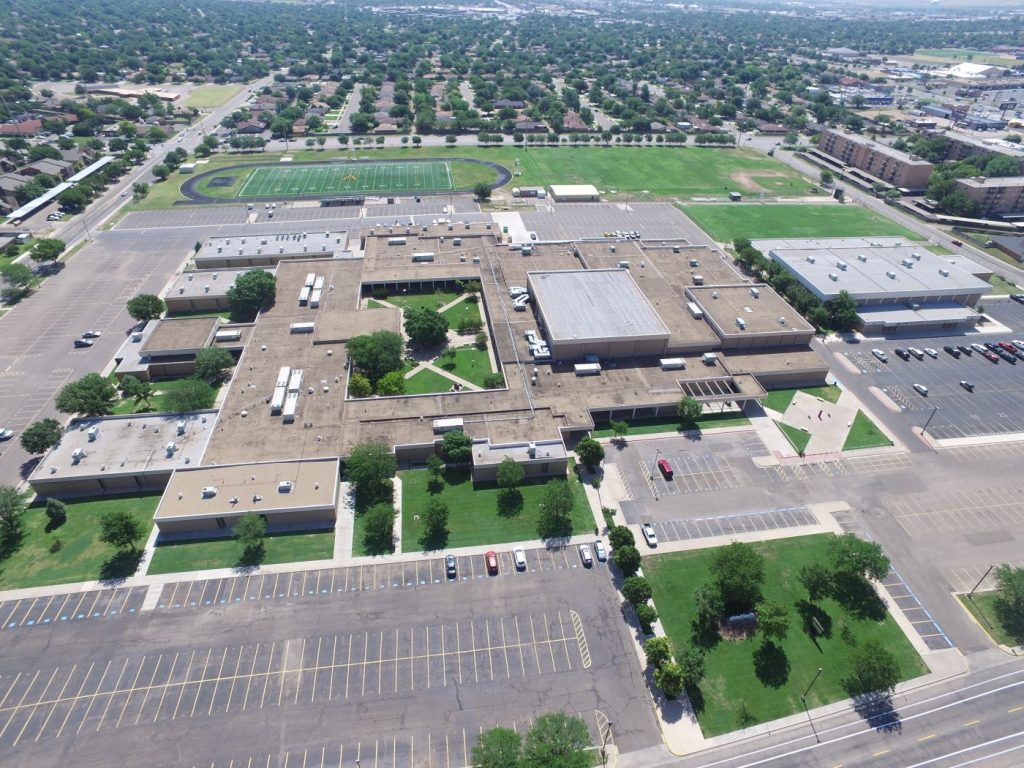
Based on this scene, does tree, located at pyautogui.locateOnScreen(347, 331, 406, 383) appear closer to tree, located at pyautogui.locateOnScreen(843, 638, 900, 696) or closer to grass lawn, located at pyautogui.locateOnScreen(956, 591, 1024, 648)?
tree, located at pyautogui.locateOnScreen(843, 638, 900, 696)

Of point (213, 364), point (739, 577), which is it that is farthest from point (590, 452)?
point (213, 364)

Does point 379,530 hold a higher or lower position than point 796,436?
higher

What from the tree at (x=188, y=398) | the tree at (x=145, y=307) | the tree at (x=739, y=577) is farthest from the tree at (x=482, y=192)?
the tree at (x=739, y=577)

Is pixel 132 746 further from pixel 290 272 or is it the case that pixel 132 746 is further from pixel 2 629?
pixel 290 272

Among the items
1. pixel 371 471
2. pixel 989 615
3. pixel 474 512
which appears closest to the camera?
pixel 989 615

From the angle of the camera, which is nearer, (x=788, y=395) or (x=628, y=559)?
(x=628, y=559)

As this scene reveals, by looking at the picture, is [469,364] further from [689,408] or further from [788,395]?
[788,395]

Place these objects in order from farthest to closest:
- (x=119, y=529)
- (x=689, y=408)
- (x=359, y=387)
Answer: (x=359, y=387)
(x=689, y=408)
(x=119, y=529)

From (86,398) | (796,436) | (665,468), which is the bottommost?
(796,436)
